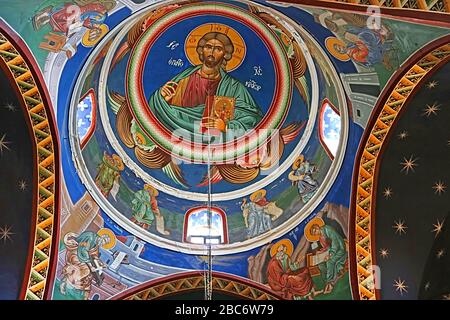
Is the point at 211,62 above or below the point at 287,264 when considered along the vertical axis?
above

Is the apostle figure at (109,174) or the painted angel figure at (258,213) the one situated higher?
the apostle figure at (109,174)

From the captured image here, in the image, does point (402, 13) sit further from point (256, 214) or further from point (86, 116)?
point (86, 116)

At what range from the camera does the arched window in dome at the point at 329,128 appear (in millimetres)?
14352

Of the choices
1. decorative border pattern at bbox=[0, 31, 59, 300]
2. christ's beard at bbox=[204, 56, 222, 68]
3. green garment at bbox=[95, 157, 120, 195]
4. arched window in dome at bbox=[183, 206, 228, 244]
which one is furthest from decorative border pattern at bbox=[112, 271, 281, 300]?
christ's beard at bbox=[204, 56, 222, 68]

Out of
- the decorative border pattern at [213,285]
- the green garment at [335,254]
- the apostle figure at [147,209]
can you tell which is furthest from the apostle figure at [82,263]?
the green garment at [335,254]

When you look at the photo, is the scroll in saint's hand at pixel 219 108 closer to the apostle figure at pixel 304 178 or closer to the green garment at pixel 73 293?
the apostle figure at pixel 304 178

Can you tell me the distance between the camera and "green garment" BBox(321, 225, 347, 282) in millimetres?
14336

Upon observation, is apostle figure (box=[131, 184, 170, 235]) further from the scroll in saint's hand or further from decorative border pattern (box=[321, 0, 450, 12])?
decorative border pattern (box=[321, 0, 450, 12])

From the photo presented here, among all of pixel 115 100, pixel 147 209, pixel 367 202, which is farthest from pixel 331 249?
pixel 115 100

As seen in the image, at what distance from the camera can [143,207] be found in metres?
15.0

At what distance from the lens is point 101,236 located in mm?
14367

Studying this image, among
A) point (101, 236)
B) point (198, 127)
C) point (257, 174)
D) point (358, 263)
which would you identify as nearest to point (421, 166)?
point (358, 263)

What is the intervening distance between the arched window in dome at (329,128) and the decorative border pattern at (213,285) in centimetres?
307

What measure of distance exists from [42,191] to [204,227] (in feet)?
12.2
